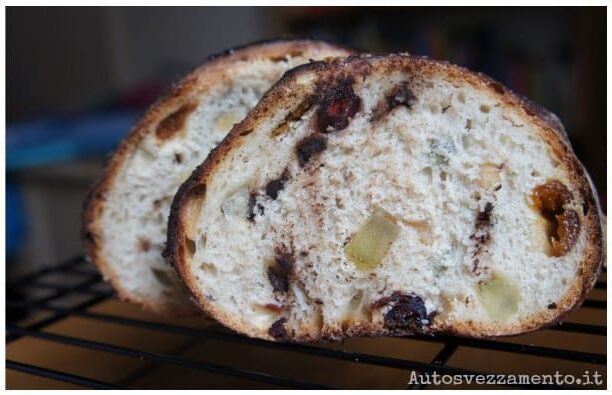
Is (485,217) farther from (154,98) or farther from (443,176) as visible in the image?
(154,98)

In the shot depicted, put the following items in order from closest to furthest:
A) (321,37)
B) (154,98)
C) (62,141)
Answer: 1. (154,98)
2. (321,37)
3. (62,141)

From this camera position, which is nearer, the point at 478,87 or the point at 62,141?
the point at 478,87

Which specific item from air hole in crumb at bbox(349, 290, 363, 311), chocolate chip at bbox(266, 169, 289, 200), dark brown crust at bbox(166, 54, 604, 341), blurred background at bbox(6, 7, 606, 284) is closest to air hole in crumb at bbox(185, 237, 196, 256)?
dark brown crust at bbox(166, 54, 604, 341)

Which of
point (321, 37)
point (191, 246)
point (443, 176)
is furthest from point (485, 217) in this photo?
point (321, 37)

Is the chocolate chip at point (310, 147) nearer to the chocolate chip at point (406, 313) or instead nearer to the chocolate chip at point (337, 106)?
the chocolate chip at point (337, 106)

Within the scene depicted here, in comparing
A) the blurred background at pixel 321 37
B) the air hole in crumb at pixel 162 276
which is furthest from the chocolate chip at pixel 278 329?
the blurred background at pixel 321 37

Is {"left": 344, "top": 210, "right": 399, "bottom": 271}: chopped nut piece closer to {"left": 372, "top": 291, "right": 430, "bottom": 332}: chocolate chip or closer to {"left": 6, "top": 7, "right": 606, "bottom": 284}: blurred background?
{"left": 372, "top": 291, "right": 430, "bottom": 332}: chocolate chip
